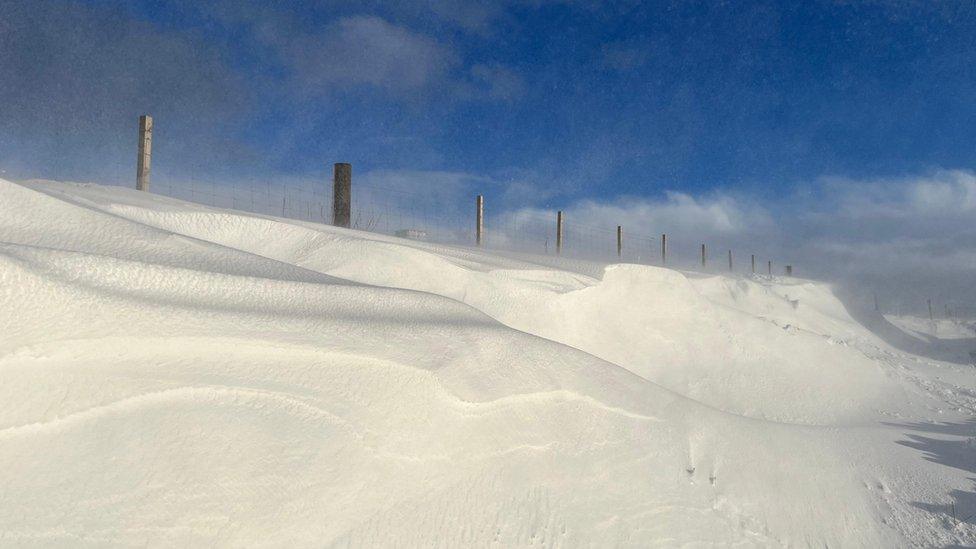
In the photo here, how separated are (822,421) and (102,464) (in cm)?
431

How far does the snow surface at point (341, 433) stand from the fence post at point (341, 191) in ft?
10.6

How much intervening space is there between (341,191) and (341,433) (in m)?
5.00

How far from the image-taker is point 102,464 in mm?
1227

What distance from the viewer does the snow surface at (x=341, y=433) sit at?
125 cm

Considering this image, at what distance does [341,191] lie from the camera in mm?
6129

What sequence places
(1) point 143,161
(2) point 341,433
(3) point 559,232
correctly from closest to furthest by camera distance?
(2) point 341,433, (1) point 143,161, (3) point 559,232

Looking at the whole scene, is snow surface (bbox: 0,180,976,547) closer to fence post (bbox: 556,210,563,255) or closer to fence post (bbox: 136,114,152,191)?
fence post (bbox: 136,114,152,191)

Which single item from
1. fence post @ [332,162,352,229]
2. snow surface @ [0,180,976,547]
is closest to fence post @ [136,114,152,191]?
fence post @ [332,162,352,229]

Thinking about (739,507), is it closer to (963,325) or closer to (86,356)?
(86,356)

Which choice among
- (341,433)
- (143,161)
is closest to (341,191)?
(143,161)

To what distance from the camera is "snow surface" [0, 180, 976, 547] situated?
1250mm

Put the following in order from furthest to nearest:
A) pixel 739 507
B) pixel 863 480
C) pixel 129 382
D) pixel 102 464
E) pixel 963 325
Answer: pixel 963 325 < pixel 863 480 < pixel 739 507 < pixel 129 382 < pixel 102 464

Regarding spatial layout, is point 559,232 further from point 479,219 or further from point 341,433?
point 341,433

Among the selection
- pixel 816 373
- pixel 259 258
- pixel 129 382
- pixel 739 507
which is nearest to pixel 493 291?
pixel 259 258
